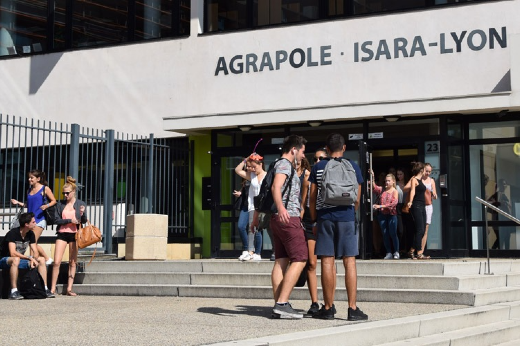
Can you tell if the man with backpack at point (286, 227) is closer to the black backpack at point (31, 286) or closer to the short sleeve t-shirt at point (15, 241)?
the black backpack at point (31, 286)

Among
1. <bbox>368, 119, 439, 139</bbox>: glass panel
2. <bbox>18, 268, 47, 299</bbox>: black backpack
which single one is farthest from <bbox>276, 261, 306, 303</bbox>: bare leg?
Result: <bbox>368, 119, 439, 139</bbox>: glass panel

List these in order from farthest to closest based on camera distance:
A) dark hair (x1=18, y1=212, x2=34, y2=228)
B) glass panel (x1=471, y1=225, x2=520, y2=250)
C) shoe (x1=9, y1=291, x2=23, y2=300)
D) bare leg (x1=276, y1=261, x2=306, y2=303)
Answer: glass panel (x1=471, y1=225, x2=520, y2=250) < dark hair (x1=18, y1=212, x2=34, y2=228) < shoe (x1=9, y1=291, x2=23, y2=300) < bare leg (x1=276, y1=261, x2=306, y2=303)

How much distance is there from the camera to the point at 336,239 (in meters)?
8.59

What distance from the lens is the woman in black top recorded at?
14.4m

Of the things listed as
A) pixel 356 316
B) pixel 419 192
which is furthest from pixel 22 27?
pixel 356 316

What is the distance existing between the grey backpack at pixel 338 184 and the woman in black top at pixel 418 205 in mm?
5972

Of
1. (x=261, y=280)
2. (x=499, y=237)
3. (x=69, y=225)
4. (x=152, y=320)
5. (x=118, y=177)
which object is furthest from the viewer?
(x=118, y=177)

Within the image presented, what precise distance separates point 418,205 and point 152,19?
7.75 metres

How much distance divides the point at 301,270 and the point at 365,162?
22.3ft

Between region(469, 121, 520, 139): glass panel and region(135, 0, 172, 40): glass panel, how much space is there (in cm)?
683

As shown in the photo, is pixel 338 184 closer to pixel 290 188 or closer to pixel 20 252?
pixel 290 188

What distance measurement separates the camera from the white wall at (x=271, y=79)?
15.4m

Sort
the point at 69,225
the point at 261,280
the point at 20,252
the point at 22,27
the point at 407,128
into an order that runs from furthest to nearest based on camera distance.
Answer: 1. the point at 22,27
2. the point at 407,128
3. the point at 69,225
4. the point at 20,252
5. the point at 261,280

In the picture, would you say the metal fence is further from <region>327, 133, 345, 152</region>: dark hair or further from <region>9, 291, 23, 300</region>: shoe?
<region>327, 133, 345, 152</region>: dark hair
